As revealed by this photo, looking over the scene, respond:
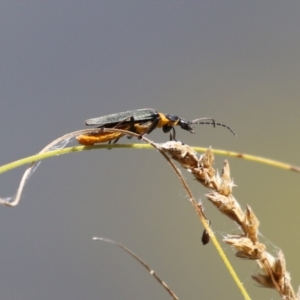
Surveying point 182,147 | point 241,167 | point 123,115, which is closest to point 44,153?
point 182,147

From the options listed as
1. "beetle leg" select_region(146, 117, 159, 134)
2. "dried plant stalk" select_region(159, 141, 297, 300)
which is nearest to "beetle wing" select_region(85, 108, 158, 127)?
"beetle leg" select_region(146, 117, 159, 134)

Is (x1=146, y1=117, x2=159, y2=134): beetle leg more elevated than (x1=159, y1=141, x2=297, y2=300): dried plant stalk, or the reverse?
(x1=146, y1=117, x2=159, y2=134): beetle leg

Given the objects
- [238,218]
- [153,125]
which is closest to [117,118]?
[153,125]

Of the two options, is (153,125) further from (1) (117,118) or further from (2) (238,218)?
(2) (238,218)

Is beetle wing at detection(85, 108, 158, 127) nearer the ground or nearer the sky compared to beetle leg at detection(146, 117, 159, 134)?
nearer the sky

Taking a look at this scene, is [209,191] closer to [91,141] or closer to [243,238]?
[243,238]

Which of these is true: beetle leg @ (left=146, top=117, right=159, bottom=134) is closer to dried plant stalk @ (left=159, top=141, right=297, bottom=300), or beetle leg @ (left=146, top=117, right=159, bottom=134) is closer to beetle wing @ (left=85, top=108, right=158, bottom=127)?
beetle wing @ (left=85, top=108, right=158, bottom=127)

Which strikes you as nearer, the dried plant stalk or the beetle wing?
the dried plant stalk

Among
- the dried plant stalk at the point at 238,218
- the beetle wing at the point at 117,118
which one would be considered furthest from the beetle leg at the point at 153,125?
the dried plant stalk at the point at 238,218

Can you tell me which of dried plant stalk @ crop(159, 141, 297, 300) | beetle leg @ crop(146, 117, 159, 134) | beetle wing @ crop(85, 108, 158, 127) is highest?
beetle wing @ crop(85, 108, 158, 127)
